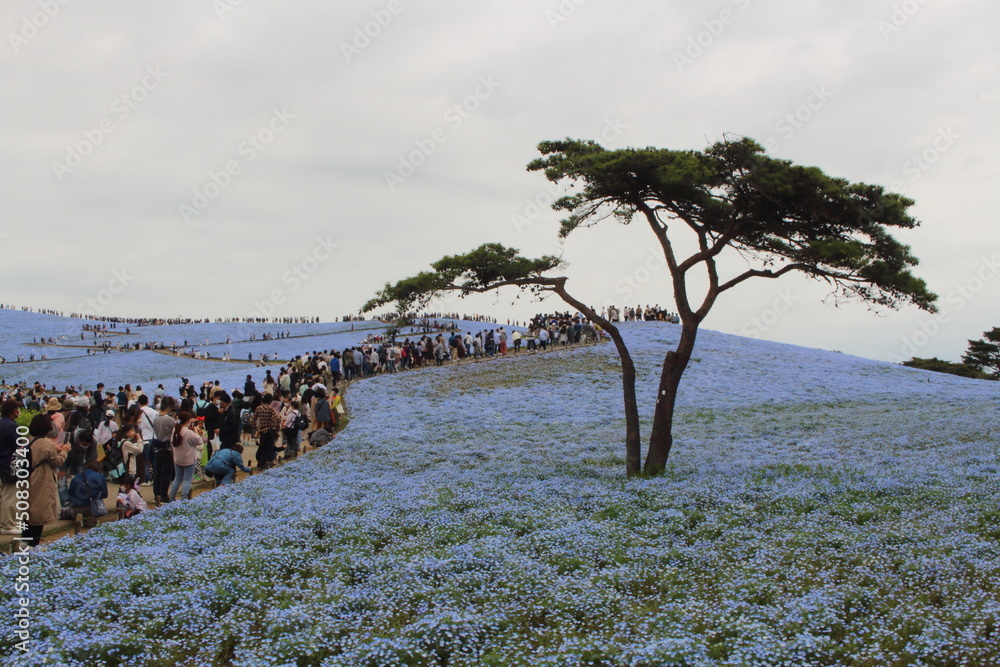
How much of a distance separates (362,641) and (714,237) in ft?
43.3

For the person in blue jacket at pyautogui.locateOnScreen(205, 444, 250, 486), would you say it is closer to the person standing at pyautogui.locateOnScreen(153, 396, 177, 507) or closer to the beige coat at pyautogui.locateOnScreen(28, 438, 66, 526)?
the person standing at pyautogui.locateOnScreen(153, 396, 177, 507)

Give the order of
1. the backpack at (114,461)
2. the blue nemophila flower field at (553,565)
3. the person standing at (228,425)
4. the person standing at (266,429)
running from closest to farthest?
the blue nemophila flower field at (553,565) → the backpack at (114,461) → the person standing at (228,425) → the person standing at (266,429)

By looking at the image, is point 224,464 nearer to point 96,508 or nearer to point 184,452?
point 184,452

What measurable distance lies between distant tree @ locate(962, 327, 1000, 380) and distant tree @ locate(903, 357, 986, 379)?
75 cm

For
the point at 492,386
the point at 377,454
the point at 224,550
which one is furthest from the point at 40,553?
→ the point at 492,386

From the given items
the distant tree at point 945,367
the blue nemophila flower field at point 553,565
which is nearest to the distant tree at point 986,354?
the distant tree at point 945,367

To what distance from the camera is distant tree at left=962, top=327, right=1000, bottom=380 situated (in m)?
63.0

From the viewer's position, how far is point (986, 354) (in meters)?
64.0

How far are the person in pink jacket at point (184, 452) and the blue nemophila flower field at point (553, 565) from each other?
617mm

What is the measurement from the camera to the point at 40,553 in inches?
427

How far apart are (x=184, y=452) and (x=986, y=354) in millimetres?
67977

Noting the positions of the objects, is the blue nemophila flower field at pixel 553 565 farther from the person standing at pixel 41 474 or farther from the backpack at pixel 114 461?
the backpack at pixel 114 461

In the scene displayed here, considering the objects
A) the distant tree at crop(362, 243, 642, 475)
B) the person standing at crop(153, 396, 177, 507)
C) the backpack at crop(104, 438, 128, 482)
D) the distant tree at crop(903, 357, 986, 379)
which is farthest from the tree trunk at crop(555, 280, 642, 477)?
the distant tree at crop(903, 357, 986, 379)

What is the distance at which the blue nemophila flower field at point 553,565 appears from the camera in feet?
25.4
